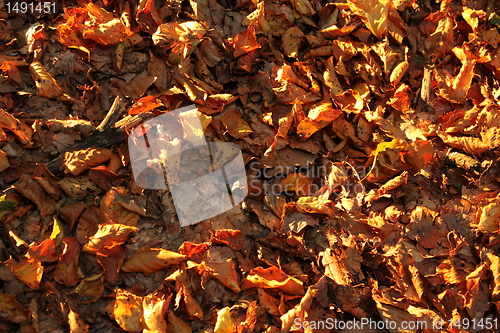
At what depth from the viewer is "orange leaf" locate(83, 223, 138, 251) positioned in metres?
1.75

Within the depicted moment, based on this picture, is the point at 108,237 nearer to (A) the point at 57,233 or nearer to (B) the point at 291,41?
(A) the point at 57,233

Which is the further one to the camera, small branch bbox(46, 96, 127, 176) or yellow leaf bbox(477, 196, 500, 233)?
small branch bbox(46, 96, 127, 176)

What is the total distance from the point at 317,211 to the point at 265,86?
0.74 m

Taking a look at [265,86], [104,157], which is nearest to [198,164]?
[104,157]

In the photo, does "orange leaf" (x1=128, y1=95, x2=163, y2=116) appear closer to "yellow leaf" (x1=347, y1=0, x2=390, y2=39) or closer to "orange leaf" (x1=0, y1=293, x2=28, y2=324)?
"orange leaf" (x1=0, y1=293, x2=28, y2=324)

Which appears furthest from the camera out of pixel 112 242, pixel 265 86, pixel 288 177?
pixel 265 86

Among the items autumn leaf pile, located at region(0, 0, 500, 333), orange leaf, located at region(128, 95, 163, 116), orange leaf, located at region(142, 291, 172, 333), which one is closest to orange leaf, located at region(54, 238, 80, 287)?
autumn leaf pile, located at region(0, 0, 500, 333)

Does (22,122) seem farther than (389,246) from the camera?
Yes

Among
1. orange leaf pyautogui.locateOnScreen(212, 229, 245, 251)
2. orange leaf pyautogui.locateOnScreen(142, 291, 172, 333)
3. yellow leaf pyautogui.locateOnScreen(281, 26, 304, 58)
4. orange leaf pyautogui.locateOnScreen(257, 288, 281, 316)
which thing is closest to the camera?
orange leaf pyautogui.locateOnScreen(142, 291, 172, 333)

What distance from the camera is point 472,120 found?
6.91 feet

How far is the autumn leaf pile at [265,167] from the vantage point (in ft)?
5.67

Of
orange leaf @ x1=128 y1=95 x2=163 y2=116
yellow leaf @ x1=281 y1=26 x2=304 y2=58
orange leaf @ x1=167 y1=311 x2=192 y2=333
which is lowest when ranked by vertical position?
orange leaf @ x1=167 y1=311 x2=192 y2=333

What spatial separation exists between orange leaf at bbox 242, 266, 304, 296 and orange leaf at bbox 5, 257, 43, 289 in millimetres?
838

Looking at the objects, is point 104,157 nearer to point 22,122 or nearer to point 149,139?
point 149,139
